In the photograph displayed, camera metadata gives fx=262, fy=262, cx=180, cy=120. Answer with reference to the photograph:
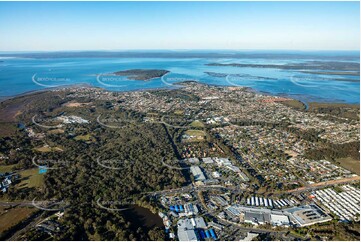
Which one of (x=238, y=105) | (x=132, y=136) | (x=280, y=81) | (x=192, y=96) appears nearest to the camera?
(x=132, y=136)

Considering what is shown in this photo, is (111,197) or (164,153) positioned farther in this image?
(164,153)

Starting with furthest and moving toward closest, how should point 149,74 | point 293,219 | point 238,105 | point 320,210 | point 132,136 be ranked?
point 149,74
point 238,105
point 132,136
point 320,210
point 293,219

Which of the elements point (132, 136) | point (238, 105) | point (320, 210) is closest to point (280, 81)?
point (238, 105)

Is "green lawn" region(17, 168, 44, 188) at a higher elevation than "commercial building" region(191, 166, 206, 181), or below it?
higher

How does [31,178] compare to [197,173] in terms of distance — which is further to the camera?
[197,173]

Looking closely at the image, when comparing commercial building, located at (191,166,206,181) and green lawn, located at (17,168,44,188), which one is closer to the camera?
green lawn, located at (17,168,44,188)

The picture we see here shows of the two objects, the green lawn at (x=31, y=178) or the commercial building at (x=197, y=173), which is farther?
the commercial building at (x=197, y=173)

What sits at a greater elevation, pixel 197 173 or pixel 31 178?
pixel 31 178

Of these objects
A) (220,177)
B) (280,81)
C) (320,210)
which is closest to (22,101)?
(220,177)

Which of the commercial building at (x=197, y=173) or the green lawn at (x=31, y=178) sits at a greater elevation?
the green lawn at (x=31, y=178)

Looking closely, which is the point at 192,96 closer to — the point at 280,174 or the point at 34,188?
the point at 280,174
